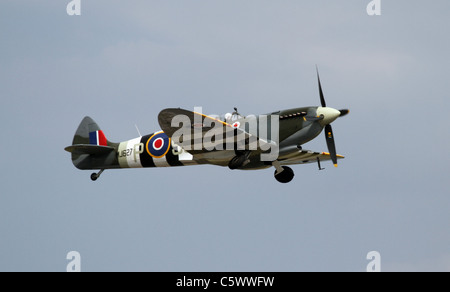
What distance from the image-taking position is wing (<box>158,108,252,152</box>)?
20.0 metres

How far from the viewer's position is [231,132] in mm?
20578

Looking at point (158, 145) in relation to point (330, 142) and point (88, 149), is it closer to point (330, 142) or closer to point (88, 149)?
point (88, 149)

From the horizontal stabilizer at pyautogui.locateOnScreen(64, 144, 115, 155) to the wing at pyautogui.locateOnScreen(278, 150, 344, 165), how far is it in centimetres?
534

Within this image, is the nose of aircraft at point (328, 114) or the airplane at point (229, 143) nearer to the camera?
the airplane at point (229, 143)

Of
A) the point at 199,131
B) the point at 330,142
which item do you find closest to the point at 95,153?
the point at 199,131

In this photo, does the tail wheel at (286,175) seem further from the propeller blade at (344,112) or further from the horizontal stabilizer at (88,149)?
the horizontal stabilizer at (88,149)

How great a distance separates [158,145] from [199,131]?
101 inches

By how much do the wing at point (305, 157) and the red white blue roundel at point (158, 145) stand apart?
A: 10.8ft

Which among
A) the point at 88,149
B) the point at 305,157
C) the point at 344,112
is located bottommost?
the point at 305,157

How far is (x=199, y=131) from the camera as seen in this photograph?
20.5 meters

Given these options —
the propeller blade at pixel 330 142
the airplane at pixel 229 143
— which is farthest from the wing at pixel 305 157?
the propeller blade at pixel 330 142

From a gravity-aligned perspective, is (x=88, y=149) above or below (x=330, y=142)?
above

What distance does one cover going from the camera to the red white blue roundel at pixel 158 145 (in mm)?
22594
